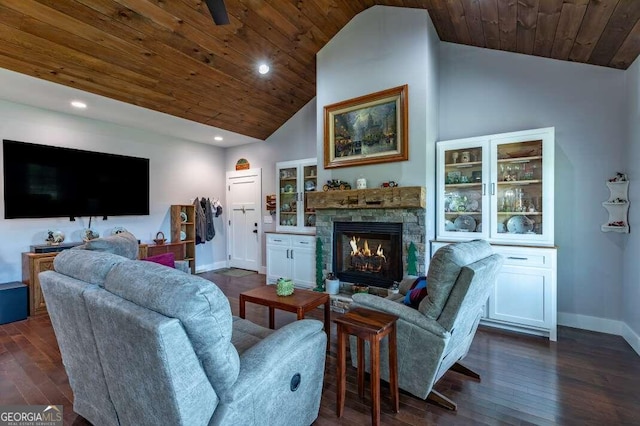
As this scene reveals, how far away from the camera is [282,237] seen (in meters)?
5.20

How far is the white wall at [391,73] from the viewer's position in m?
3.71

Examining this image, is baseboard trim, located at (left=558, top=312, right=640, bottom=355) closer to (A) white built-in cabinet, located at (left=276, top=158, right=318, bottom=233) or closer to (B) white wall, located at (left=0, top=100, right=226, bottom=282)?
(A) white built-in cabinet, located at (left=276, top=158, right=318, bottom=233)

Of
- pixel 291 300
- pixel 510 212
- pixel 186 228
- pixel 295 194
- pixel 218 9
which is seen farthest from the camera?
pixel 186 228

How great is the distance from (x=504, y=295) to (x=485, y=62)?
110 inches

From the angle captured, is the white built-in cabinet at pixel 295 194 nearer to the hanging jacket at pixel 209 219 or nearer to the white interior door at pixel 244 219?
the white interior door at pixel 244 219

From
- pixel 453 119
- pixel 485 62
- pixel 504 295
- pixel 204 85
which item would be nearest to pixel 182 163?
pixel 204 85

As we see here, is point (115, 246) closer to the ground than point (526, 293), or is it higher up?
higher up

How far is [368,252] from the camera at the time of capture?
4258 millimetres

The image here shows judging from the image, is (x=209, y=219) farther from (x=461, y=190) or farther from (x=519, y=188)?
(x=519, y=188)

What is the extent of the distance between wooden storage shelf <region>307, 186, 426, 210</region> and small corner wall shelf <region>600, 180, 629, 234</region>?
181 centimetres

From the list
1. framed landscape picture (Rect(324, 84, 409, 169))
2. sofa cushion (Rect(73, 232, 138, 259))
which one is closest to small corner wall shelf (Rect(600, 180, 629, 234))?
framed landscape picture (Rect(324, 84, 409, 169))

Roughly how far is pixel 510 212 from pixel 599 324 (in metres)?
1.45

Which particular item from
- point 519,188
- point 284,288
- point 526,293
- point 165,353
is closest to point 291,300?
point 284,288

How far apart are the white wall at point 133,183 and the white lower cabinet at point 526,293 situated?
5.40 m
